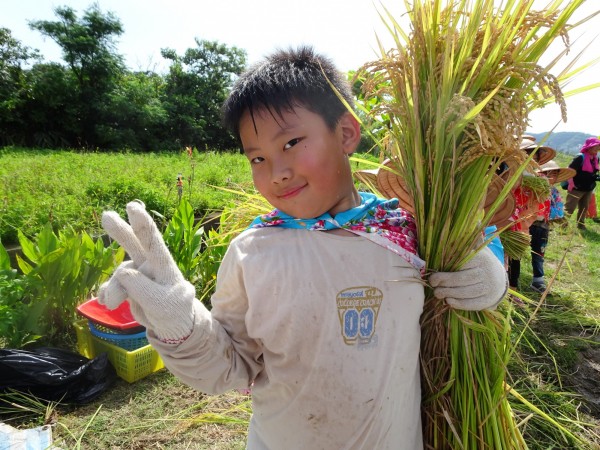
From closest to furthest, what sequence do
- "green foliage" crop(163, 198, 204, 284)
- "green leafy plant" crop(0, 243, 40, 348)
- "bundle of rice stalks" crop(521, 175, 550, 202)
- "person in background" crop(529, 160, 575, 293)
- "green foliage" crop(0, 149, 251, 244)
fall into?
"bundle of rice stalks" crop(521, 175, 550, 202)
"green leafy plant" crop(0, 243, 40, 348)
"green foliage" crop(163, 198, 204, 284)
"person in background" crop(529, 160, 575, 293)
"green foliage" crop(0, 149, 251, 244)

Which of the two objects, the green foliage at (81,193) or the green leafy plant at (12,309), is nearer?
the green leafy plant at (12,309)

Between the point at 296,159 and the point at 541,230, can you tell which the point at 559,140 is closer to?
the point at 541,230

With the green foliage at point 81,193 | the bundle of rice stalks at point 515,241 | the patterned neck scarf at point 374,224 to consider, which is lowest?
the bundle of rice stalks at point 515,241

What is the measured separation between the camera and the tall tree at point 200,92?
75.0ft

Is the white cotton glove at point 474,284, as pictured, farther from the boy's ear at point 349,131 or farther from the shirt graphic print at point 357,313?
the boy's ear at point 349,131

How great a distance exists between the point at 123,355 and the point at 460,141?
2.46 meters

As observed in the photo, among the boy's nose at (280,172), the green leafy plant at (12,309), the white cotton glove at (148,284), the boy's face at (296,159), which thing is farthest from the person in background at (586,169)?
the green leafy plant at (12,309)

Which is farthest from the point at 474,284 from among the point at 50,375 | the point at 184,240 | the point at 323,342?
the point at 184,240

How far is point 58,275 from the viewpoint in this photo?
2.65 meters

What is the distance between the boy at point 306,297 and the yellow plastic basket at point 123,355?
1.77 meters

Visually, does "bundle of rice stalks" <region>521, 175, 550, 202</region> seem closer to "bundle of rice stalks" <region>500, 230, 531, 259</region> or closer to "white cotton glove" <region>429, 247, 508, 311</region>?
"white cotton glove" <region>429, 247, 508, 311</region>

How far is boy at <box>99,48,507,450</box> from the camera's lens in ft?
3.14

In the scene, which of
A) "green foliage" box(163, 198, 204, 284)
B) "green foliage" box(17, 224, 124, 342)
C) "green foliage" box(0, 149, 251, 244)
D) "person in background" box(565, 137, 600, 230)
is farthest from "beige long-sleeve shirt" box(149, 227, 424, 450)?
"person in background" box(565, 137, 600, 230)

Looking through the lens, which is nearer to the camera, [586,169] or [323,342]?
[323,342]
